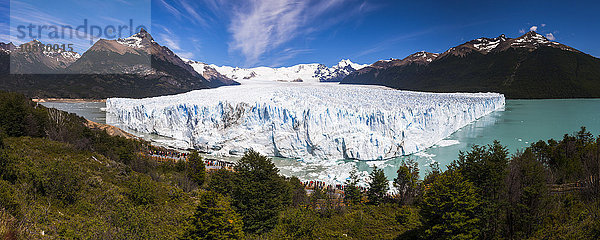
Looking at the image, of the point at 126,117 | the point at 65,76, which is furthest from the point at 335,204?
the point at 65,76

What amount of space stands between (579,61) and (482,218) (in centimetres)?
14078

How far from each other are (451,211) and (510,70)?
12767cm

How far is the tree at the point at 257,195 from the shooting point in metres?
9.16

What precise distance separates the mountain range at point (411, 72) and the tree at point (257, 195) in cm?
10152

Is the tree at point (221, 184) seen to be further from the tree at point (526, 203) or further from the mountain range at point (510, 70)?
the mountain range at point (510, 70)

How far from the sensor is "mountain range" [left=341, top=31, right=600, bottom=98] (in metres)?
86.4

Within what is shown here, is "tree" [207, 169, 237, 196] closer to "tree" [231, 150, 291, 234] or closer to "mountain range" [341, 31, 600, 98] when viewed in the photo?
"tree" [231, 150, 291, 234]

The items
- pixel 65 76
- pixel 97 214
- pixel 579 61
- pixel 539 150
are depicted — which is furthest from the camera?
pixel 65 76

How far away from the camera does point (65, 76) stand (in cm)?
12056

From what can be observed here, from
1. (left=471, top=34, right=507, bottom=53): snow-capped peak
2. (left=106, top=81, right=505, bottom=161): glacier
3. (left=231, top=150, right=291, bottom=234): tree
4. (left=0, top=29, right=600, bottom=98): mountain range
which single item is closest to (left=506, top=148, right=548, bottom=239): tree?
(left=231, top=150, right=291, bottom=234): tree

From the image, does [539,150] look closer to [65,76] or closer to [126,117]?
[126,117]

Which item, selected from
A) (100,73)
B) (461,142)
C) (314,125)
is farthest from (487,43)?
(100,73)

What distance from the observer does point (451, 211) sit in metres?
6.19

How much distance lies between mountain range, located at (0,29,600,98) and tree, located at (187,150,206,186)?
9886 cm
